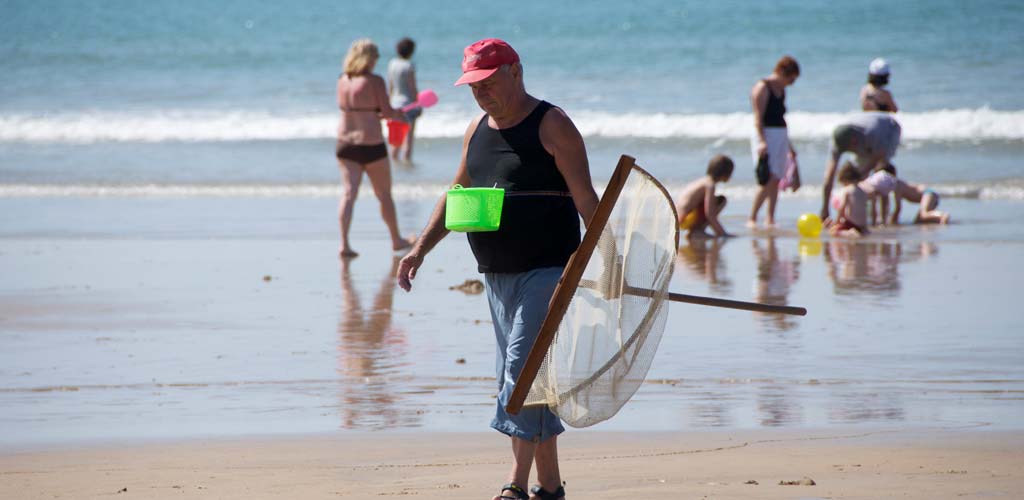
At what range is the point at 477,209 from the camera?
13.6 feet

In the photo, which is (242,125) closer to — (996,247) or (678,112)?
(678,112)

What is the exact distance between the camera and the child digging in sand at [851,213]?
12.2 metres

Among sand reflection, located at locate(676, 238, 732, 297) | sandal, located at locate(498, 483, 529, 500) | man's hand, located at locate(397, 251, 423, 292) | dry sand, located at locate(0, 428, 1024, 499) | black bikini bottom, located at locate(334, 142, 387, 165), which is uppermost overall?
black bikini bottom, located at locate(334, 142, 387, 165)

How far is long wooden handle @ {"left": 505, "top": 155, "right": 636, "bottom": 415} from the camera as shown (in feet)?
12.9

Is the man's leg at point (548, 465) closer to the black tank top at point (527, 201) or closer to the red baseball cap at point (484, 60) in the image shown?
the black tank top at point (527, 201)

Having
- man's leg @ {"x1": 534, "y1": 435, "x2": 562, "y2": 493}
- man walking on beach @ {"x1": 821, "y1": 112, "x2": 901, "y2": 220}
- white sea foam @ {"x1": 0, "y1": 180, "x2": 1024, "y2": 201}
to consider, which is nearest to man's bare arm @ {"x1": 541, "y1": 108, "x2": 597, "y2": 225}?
man's leg @ {"x1": 534, "y1": 435, "x2": 562, "y2": 493}

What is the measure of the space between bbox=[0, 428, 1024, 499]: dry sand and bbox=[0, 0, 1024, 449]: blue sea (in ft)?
→ 0.84

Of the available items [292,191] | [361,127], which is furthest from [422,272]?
[292,191]

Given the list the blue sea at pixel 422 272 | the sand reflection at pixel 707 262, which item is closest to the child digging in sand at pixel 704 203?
the sand reflection at pixel 707 262

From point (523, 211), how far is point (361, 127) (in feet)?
22.4

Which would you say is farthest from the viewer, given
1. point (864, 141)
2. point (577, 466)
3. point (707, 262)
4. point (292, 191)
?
point (292, 191)

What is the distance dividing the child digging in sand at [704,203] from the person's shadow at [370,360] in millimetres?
3506

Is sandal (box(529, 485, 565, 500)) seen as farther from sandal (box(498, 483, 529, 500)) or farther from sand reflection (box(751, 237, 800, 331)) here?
sand reflection (box(751, 237, 800, 331))

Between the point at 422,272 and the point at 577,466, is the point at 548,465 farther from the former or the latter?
the point at 422,272
